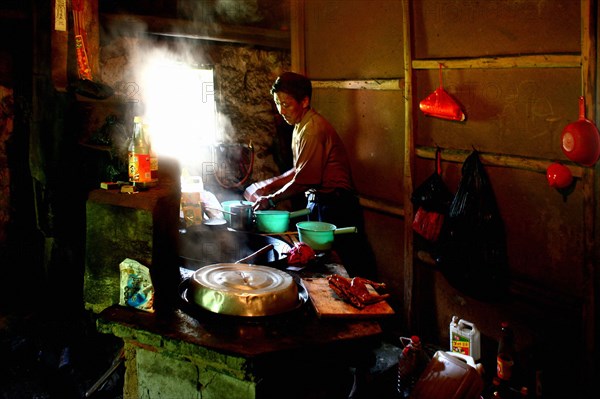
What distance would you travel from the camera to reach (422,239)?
5.84m

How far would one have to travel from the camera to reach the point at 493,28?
4746 millimetres

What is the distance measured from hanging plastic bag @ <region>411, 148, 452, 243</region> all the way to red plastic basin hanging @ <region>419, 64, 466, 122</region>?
1.48 feet

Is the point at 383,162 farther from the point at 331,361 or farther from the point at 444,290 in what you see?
the point at 331,361

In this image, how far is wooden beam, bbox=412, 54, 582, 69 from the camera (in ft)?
13.3

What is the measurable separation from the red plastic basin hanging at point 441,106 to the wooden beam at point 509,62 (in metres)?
0.19

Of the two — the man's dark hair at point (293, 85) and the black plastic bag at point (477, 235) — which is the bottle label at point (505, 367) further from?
the man's dark hair at point (293, 85)

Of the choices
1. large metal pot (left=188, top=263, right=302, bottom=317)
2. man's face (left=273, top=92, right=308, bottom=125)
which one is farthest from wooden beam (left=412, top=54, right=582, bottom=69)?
large metal pot (left=188, top=263, right=302, bottom=317)

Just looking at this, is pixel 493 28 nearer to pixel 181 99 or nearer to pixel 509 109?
pixel 509 109

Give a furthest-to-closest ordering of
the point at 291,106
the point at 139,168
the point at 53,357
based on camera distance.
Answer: the point at 291,106
the point at 53,357
the point at 139,168

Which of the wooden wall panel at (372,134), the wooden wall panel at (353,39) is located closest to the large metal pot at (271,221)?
the wooden wall panel at (372,134)

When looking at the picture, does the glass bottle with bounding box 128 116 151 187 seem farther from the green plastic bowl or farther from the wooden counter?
the green plastic bowl

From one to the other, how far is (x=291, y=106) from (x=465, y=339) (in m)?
3.52

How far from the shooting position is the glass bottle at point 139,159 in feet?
10.5

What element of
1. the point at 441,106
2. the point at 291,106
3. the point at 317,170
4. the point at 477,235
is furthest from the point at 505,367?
the point at 291,106
